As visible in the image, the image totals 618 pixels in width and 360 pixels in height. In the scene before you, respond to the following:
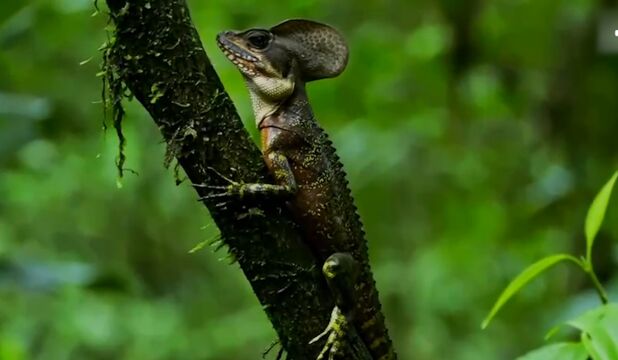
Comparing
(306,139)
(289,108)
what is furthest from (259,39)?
(306,139)

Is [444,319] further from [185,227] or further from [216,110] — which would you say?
[216,110]

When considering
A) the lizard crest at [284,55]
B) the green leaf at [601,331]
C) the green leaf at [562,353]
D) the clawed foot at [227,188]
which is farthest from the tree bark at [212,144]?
the lizard crest at [284,55]

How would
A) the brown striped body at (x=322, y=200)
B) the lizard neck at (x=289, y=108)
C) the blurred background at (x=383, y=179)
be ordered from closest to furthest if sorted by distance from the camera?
the brown striped body at (x=322, y=200) < the lizard neck at (x=289, y=108) < the blurred background at (x=383, y=179)

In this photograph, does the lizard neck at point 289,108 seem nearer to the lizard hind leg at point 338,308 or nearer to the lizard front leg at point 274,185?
the lizard front leg at point 274,185

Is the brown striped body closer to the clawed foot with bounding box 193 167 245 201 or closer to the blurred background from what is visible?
the clawed foot with bounding box 193 167 245 201

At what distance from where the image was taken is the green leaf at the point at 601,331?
74.5 inches

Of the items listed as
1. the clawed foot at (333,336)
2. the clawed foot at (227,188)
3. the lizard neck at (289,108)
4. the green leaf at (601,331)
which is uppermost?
the lizard neck at (289,108)

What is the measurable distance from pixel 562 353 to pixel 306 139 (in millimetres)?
1317

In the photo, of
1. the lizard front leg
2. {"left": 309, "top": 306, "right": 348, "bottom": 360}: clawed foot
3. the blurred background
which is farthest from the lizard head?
the blurred background

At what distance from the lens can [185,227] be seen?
854 centimetres

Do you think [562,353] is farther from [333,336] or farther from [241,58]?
[241,58]

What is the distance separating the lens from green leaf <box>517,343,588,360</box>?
2020 millimetres

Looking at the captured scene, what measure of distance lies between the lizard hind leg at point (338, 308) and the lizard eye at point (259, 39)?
3.64ft

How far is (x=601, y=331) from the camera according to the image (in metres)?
1.94
